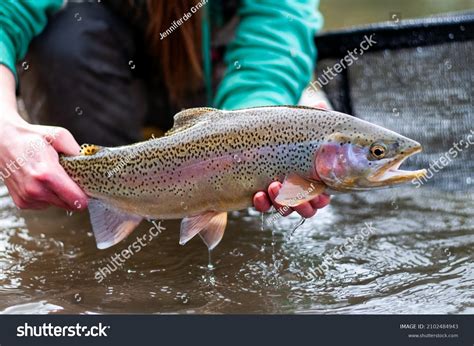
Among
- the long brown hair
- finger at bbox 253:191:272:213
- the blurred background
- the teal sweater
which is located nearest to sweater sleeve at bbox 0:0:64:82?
the teal sweater

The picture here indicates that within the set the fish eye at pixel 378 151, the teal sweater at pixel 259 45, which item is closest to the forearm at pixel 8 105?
the teal sweater at pixel 259 45

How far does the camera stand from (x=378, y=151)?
60.7 inches

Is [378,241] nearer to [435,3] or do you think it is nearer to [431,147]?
[431,147]

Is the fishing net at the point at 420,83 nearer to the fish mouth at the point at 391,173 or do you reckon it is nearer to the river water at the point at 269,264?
the river water at the point at 269,264

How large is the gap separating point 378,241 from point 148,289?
0.66 m

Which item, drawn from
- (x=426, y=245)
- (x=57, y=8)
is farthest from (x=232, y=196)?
(x=57, y=8)

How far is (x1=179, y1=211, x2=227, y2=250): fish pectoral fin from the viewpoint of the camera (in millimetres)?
1676

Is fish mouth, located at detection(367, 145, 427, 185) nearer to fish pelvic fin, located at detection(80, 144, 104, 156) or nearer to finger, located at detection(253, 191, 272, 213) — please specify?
finger, located at detection(253, 191, 272, 213)

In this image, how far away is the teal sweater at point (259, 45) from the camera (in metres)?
2.13

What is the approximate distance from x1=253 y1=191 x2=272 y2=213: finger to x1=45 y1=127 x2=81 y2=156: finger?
419 millimetres

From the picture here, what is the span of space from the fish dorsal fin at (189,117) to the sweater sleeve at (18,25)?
565 millimetres
